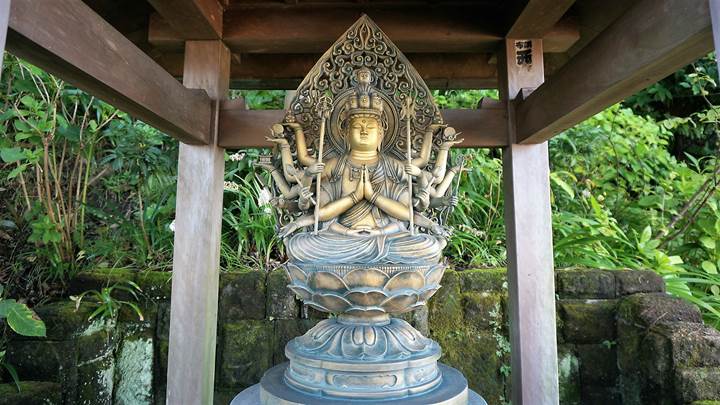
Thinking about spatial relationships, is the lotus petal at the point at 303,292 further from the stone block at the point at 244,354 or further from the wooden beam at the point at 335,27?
the wooden beam at the point at 335,27

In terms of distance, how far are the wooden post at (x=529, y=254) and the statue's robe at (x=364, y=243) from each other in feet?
1.80

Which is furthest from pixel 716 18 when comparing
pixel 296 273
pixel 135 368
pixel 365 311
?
pixel 135 368

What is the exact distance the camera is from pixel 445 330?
8.34ft

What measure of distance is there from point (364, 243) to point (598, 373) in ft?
6.03

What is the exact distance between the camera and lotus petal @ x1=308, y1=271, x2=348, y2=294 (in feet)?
4.87

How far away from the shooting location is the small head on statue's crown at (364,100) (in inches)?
71.1

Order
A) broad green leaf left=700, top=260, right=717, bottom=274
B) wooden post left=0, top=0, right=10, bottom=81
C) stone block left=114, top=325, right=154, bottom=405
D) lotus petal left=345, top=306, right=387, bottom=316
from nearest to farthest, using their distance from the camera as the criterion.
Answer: wooden post left=0, top=0, right=10, bottom=81 < lotus petal left=345, top=306, right=387, bottom=316 < stone block left=114, top=325, right=154, bottom=405 < broad green leaf left=700, top=260, right=717, bottom=274

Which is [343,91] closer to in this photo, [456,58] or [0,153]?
[456,58]

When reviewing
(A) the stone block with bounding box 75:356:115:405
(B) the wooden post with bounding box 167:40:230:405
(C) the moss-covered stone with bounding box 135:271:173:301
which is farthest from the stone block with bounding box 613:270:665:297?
(A) the stone block with bounding box 75:356:115:405

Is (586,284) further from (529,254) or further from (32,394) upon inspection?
(32,394)

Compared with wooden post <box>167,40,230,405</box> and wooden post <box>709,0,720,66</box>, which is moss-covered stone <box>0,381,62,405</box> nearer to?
wooden post <box>167,40,230,405</box>

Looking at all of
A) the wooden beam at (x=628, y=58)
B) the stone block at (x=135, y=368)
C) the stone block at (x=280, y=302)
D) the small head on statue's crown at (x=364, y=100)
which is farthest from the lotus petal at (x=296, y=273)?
the stone block at (x=135, y=368)

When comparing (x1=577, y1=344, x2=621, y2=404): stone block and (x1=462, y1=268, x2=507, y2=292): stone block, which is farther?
(x1=462, y1=268, x2=507, y2=292): stone block

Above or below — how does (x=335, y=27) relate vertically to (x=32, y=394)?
above
